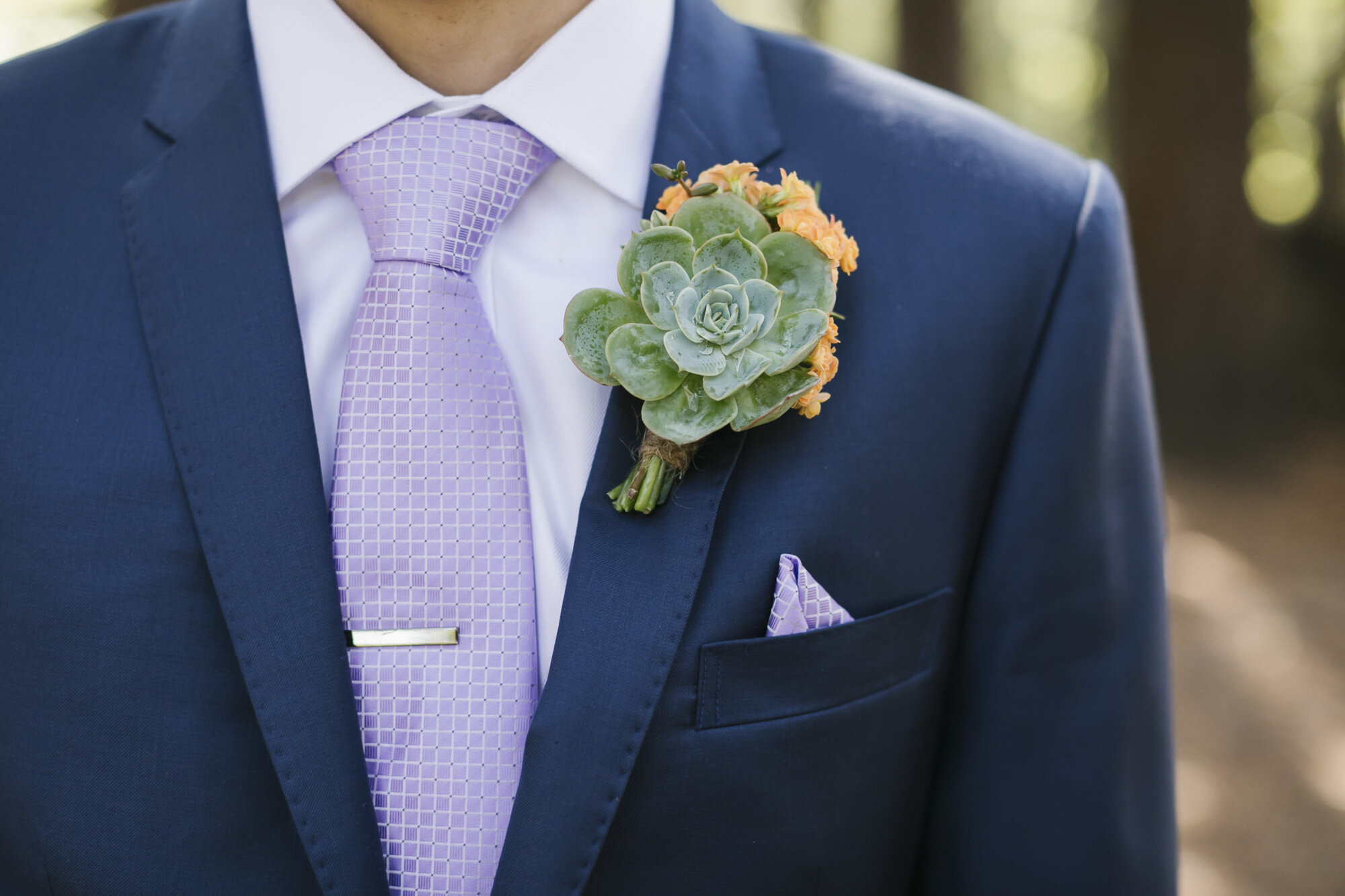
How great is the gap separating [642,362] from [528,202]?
28 cm

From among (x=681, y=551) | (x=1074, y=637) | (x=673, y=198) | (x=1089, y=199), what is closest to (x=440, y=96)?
(x=673, y=198)

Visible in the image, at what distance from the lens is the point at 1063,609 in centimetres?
120

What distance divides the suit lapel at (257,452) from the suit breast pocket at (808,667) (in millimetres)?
356

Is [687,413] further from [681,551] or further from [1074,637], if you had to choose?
[1074,637]

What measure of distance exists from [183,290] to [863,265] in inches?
27.7

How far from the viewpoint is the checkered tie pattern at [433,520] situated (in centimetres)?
100

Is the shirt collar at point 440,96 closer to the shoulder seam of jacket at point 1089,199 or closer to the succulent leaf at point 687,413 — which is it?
the succulent leaf at point 687,413

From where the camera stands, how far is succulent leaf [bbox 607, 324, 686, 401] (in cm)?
94

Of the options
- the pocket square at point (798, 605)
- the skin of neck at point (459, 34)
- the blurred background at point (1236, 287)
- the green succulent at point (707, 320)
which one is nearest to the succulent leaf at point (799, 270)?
the green succulent at point (707, 320)

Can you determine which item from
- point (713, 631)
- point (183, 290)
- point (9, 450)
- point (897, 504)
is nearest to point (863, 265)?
point (897, 504)

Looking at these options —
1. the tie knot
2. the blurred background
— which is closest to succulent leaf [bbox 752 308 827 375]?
the tie knot

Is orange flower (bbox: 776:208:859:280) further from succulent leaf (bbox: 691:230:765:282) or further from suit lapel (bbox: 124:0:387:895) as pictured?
suit lapel (bbox: 124:0:387:895)

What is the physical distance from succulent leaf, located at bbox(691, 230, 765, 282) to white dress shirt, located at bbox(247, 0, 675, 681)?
192 millimetres

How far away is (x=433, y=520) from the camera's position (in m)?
1.01
